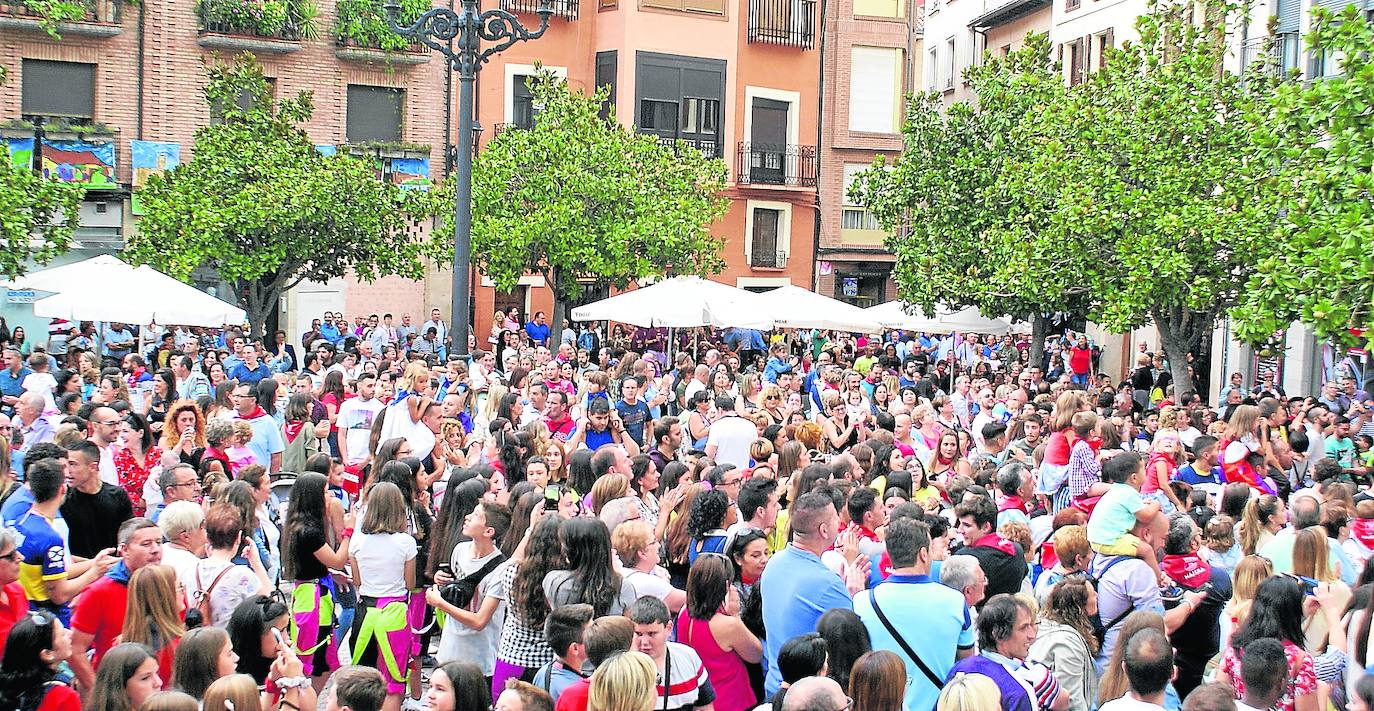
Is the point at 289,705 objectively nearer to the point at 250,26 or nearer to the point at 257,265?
the point at 257,265

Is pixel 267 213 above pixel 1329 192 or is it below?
below

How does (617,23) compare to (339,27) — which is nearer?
(339,27)

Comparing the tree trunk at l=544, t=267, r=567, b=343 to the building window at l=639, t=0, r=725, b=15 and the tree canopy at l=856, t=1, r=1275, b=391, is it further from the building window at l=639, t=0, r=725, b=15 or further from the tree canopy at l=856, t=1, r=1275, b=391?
the building window at l=639, t=0, r=725, b=15

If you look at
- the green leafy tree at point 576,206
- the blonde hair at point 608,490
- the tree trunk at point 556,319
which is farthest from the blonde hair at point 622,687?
the tree trunk at point 556,319

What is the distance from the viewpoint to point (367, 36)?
3144 cm

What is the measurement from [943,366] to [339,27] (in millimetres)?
14203

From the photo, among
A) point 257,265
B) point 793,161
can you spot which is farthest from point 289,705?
point 793,161

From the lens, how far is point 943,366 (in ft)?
91.6

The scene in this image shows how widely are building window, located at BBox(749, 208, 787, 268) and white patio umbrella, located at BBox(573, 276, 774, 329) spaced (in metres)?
16.4

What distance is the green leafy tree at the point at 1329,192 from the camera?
13.6 metres

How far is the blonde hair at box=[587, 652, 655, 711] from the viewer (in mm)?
5254

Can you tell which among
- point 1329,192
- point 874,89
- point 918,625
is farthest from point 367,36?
point 918,625

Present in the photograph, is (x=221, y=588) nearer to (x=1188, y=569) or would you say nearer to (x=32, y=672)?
(x=32, y=672)

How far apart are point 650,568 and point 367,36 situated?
86.5 feet
